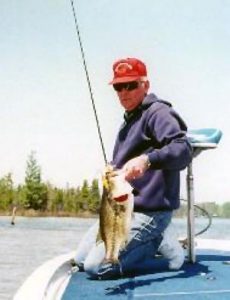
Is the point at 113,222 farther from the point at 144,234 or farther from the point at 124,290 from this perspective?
the point at 144,234

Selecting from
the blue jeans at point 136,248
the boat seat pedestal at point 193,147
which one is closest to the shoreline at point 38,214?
the boat seat pedestal at point 193,147

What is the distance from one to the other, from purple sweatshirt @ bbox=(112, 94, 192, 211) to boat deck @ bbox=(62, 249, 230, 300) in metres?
0.60

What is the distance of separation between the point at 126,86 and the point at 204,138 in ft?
3.33

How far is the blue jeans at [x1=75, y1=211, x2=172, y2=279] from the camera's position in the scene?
5.12 meters

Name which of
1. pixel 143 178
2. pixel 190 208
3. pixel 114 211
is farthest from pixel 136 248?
pixel 114 211

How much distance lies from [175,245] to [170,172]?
742mm

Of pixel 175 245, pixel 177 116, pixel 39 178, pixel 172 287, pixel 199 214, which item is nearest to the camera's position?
pixel 172 287

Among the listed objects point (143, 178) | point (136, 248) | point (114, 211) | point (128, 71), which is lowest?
point (136, 248)

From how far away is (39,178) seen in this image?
380 feet

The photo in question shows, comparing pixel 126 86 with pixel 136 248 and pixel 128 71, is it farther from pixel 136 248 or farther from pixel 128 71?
pixel 136 248

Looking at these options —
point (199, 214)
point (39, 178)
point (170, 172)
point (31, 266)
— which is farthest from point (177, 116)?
point (39, 178)

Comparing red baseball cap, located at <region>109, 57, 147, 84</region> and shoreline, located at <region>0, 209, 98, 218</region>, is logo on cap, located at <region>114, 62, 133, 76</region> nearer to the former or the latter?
red baseball cap, located at <region>109, 57, 147, 84</region>

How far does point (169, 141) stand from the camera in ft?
15.4

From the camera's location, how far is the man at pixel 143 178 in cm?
500
